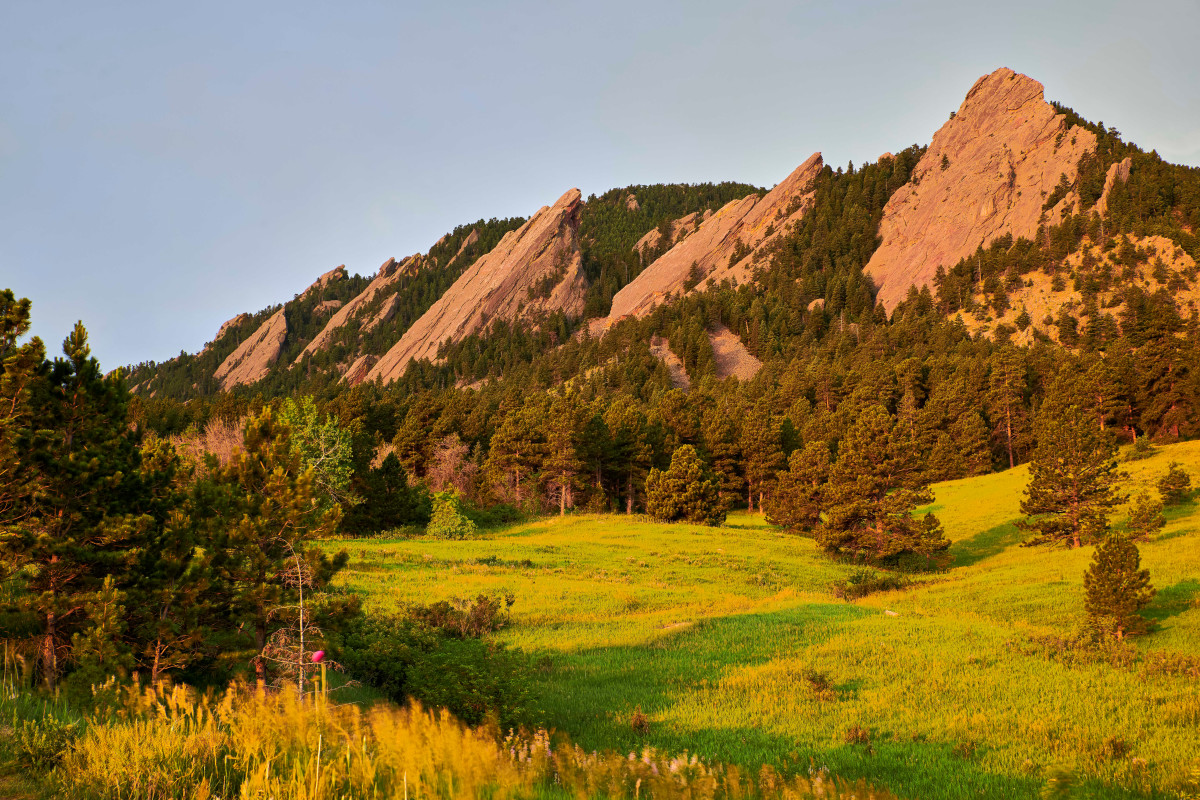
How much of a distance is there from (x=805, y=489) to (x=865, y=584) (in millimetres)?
21287

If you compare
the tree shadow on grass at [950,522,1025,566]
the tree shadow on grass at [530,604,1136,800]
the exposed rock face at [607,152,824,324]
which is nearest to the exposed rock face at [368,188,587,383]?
the exposed rock face at [607,152,824,324]

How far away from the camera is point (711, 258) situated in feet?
623

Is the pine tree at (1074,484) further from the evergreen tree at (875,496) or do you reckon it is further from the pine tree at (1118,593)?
the pine tree at (1118,593)

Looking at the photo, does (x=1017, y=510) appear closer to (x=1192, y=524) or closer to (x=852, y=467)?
(x=1192, y=524)

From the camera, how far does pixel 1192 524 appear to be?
34.6 m

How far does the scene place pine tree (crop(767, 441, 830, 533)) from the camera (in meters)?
52.2

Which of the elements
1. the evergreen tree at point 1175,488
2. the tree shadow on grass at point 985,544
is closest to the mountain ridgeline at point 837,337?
the tree shadow on grass at point 985,544

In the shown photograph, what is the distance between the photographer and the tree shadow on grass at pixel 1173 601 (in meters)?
20.5

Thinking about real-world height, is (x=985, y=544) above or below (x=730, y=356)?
below

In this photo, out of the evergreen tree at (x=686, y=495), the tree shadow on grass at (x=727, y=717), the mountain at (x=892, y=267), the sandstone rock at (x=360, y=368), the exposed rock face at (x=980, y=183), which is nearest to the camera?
→ the tree shadow on grass at (x=727, y=717)

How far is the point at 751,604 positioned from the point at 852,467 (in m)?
20.1

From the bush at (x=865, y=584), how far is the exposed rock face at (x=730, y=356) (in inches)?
4090

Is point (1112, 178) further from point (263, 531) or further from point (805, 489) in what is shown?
point (263, 531)

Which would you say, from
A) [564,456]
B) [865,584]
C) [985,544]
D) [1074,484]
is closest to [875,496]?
[985,544]
